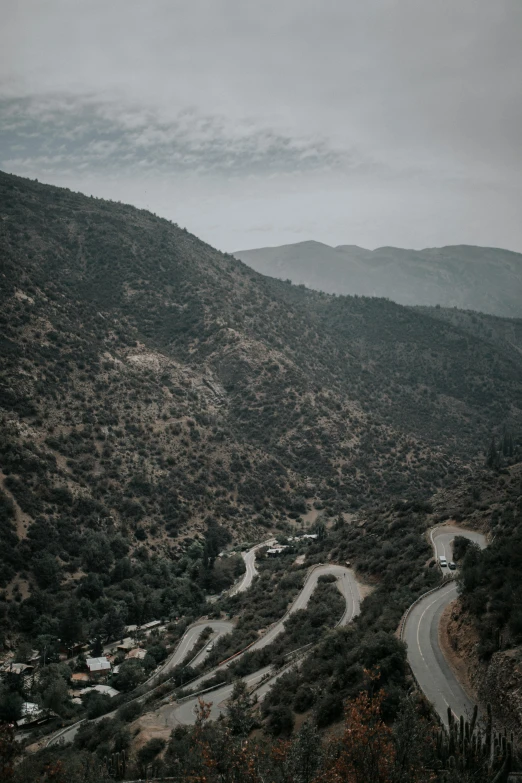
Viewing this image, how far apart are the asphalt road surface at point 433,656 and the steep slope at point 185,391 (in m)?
34.6

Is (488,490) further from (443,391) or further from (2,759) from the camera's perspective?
(443,391)

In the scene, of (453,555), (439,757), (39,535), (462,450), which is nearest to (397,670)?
(439,757)

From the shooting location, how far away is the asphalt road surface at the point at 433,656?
1730cm

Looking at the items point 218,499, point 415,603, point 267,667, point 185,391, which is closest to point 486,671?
point 415,603

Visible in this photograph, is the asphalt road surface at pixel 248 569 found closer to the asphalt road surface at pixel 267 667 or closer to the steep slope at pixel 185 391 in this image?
the steep slope at pixel 185 391

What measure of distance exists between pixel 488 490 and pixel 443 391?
2983 inches

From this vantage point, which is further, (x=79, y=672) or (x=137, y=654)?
(x=137, y=654)

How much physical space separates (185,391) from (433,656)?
68.5m

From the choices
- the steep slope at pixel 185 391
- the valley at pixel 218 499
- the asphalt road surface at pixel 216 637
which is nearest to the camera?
the valley at pixel 218 499

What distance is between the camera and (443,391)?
11931cm

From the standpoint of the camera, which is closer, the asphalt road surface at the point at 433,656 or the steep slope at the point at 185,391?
the asphalt road surface at the point at 433,656

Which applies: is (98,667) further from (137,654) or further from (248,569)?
(248,569)

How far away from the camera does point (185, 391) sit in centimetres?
8625

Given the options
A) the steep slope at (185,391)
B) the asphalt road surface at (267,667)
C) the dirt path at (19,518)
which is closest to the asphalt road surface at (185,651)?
the asphalt road surface at (267,667)
